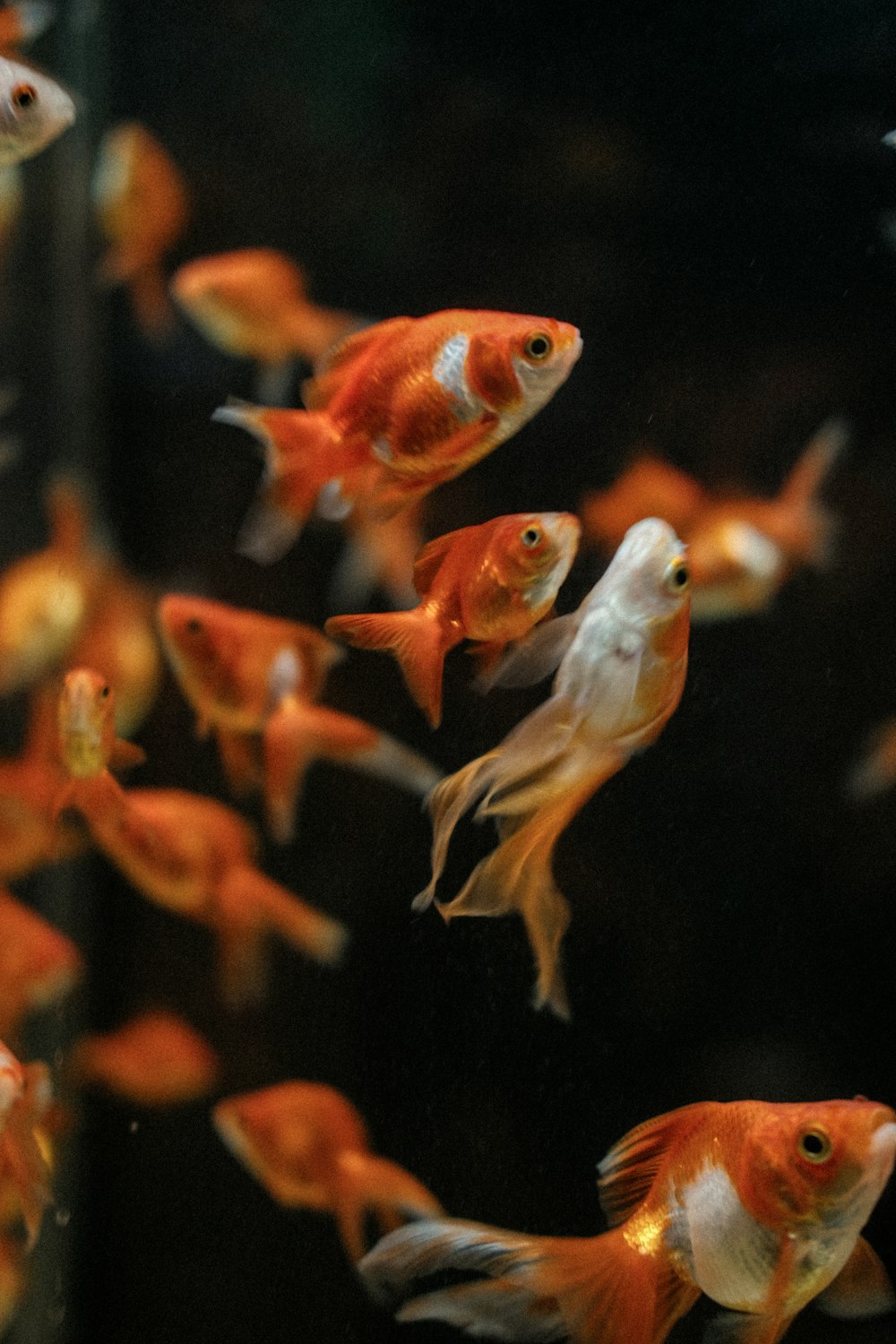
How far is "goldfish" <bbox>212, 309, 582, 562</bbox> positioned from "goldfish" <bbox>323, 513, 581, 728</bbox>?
80mm

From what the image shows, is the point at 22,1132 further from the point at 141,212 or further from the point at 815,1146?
the point at 141,212

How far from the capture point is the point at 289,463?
121 cm

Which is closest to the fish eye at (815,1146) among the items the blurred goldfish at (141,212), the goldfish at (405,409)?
the goldfish at (405,409)

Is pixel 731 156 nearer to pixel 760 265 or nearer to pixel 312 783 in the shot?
pixel 760 265

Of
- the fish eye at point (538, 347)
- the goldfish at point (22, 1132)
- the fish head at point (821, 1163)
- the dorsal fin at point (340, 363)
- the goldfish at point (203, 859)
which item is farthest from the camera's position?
the goldfish at point (203, 859)

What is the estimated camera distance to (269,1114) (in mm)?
1759

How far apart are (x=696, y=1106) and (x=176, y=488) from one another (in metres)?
1.39

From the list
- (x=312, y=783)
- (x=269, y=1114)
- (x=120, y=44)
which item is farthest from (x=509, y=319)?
(x=120, y=44)

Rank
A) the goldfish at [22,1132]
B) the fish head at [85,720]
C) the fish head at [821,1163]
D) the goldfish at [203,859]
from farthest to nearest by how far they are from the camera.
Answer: the goldfish at [203,859]
the fish head at [85,720]
the goldfish at [22,1132]
the fish head at [821,1163]

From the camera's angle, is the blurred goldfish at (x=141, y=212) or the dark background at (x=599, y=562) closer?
the dark background at (x=599, y=562)

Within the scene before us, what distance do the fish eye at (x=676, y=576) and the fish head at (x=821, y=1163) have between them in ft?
1.46

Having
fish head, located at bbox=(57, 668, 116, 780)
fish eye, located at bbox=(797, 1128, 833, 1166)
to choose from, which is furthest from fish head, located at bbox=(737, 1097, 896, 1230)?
fish head, located at bbox=(57, 668, 116, 780)

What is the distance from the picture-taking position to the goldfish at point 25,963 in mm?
2068

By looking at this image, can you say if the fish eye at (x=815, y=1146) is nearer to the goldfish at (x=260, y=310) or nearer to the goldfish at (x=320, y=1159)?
the goldfish at (x=320, y=1159)
